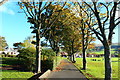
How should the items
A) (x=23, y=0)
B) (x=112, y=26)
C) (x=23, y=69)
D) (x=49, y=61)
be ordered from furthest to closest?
1. (x=49, y=61)
2. (x=23, y=69)
3. (x=23, y=0)
4. (x=112, y=26)

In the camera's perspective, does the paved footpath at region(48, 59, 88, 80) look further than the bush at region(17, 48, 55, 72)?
No

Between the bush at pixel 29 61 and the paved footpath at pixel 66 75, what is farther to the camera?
the bush at pixel 29 61

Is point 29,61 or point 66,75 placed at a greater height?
point 29,61

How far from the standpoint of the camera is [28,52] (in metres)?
21.0

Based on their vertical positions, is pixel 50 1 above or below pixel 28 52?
above

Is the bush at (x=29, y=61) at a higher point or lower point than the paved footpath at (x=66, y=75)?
higher

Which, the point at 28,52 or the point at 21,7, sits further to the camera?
the point at 28,52

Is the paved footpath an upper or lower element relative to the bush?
lower

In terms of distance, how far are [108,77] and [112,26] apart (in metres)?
3.52

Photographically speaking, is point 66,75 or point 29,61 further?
point 29,61

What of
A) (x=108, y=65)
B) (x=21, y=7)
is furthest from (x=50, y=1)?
(x=108, y=65)

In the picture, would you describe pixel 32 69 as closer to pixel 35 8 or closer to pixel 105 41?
pixel 35 8

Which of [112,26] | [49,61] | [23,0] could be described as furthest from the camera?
[49,61]

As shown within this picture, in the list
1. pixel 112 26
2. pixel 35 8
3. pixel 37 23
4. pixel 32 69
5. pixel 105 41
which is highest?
pixel 35 8
